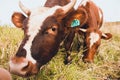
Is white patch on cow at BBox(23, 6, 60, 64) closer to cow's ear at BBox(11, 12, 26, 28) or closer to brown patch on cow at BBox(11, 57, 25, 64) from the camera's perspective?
brown patch on cow at BBox(11, 57, 25, 64)

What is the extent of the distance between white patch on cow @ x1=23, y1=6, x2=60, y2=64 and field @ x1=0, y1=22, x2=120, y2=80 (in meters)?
0.84

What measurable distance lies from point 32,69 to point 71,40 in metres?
1.61

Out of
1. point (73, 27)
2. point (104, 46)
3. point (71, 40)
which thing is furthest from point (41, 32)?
point (104, 46)

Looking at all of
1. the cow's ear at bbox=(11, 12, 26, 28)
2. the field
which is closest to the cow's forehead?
the cow's ear at bbox=(11, 12, 26, 28)

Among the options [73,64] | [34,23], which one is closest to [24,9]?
[34,23]

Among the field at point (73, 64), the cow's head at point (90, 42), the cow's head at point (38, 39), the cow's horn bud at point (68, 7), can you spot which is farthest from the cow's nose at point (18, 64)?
the cow's head at point (90, 42)

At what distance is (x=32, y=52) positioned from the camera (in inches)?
241

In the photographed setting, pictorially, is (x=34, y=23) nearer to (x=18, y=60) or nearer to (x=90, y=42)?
(x=18, y=60)

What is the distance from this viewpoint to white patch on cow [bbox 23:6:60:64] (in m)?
6.09

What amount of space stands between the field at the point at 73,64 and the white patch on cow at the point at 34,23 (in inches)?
32.9

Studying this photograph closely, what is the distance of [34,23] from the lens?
634 cm

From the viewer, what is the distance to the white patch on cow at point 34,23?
20.0ft

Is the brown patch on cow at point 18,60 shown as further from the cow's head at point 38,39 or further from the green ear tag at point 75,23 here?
the green ear tag at point 75,23

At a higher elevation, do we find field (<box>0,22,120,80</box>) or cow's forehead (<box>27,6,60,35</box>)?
cow's forehead (<box>27,6,60,35</box>)
